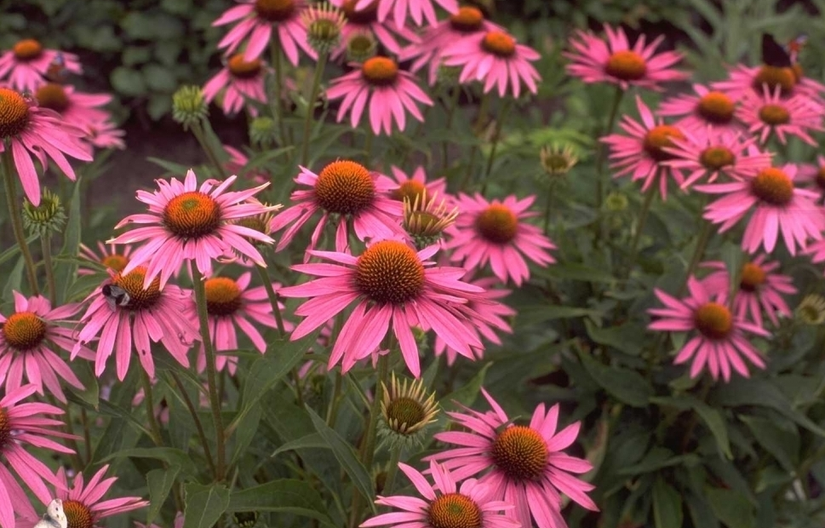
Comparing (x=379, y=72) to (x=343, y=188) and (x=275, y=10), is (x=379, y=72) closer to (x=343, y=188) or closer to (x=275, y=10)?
(x=275, y=10)

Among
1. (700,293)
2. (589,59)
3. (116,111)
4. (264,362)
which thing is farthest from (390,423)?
(116,111)

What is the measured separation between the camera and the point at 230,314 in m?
1.30

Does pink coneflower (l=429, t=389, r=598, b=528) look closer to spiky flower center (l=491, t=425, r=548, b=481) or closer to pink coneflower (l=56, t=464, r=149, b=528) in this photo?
spiky flower center (l=491, t=425, r=548, b=481)

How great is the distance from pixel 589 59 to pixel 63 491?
1.50 meters

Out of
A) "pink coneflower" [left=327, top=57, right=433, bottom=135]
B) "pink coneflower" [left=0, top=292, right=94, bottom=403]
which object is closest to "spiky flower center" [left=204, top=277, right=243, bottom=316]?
"pink coneflower" [left=0, top=292, right=94, bottom=403]

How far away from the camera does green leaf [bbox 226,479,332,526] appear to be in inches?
41.8

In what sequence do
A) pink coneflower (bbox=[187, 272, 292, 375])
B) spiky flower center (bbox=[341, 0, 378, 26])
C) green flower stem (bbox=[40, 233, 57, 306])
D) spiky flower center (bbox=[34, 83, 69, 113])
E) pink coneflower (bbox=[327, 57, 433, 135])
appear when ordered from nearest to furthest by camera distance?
green flower stem (bbox=[40, 233, 57, 306]) < pink coneflower (bbox=[187, 272, 292, 375]) < pink coneflower (bbox=[327, 57, 433, 135]) < spiky flower center (bbox=[341, 0, 378, 26]) < spiky flower center (bbox=[34, 83, 69, 113])

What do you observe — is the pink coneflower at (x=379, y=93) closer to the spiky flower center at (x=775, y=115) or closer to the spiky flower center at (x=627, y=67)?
the spiky flower center at (x=627, y=67)

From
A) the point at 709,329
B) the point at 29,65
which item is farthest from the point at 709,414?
the point at 29,65

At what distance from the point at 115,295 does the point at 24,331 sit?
0.17 meters

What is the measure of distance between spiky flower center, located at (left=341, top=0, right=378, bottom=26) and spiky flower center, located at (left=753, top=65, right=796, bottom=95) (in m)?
0.90

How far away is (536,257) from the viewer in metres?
1.55

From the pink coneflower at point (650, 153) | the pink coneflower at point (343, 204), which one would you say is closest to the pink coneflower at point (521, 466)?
the pink coneflower at point (343, 204)

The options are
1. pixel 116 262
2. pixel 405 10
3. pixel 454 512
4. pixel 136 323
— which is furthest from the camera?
pixel 405 10
